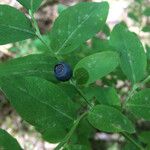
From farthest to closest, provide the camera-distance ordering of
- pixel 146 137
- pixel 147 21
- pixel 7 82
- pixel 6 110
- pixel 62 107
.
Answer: pixel 147 21, pixel 6 110, pixel 146 137, pixel 62 107, pixel 7 82

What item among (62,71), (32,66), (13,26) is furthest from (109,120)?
(13,26)

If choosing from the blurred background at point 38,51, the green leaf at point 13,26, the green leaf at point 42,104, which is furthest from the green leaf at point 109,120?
the blurred background at point 38,51

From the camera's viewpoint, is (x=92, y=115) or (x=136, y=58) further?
(x=136, y=58)

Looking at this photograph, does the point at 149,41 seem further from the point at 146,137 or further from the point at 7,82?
the point at 7,82

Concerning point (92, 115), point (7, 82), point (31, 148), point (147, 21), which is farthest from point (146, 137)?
point (147, 21)

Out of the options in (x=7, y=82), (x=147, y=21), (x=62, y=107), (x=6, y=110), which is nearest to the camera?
(x=7, y=82)

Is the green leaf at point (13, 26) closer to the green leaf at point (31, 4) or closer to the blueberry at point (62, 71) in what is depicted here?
the green leaf at point (31, 4)

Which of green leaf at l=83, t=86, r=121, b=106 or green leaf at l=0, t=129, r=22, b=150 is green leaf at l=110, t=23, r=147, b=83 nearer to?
green leaf at l=83, t=86, r=121, b=106

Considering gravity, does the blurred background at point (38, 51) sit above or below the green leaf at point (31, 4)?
below
